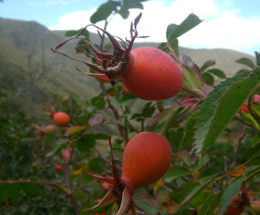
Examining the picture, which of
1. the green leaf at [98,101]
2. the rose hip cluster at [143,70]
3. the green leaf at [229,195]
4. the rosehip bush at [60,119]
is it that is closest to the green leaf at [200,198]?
the green leaf at [229,195]

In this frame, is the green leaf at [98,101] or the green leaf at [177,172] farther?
the green leaf at [98,101]

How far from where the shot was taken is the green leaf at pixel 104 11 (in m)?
1.47

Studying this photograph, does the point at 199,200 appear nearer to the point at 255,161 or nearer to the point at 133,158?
the point at 255,161

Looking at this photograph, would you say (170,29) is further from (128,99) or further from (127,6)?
(127,6)

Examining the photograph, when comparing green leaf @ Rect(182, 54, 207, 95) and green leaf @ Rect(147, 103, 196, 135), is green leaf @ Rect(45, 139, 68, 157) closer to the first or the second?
green leaf @ Rect(147, 103, 196, 135)

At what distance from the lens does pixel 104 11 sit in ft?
4.92

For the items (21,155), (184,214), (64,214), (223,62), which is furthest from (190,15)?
(223,62)

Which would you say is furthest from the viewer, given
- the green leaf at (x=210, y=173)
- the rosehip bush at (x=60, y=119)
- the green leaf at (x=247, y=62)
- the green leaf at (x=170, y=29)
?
the rosehip bush at (x=60, y=119)

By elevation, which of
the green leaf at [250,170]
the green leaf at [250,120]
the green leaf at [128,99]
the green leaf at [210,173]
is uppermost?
the green leaf at [250,120]

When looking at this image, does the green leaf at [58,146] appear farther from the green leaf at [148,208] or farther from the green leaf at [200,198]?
the green leaf at [200,198]

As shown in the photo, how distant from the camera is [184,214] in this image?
120 centimetres

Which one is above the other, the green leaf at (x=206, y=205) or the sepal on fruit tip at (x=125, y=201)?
the sepal on fruit tip at (x=125, y=201)

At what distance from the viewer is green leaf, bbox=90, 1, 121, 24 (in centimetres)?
147

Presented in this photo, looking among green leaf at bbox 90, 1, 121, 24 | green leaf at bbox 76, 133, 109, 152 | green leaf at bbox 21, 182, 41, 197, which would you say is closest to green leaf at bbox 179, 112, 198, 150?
green leaf at bbox 76, 133, 109, 152
